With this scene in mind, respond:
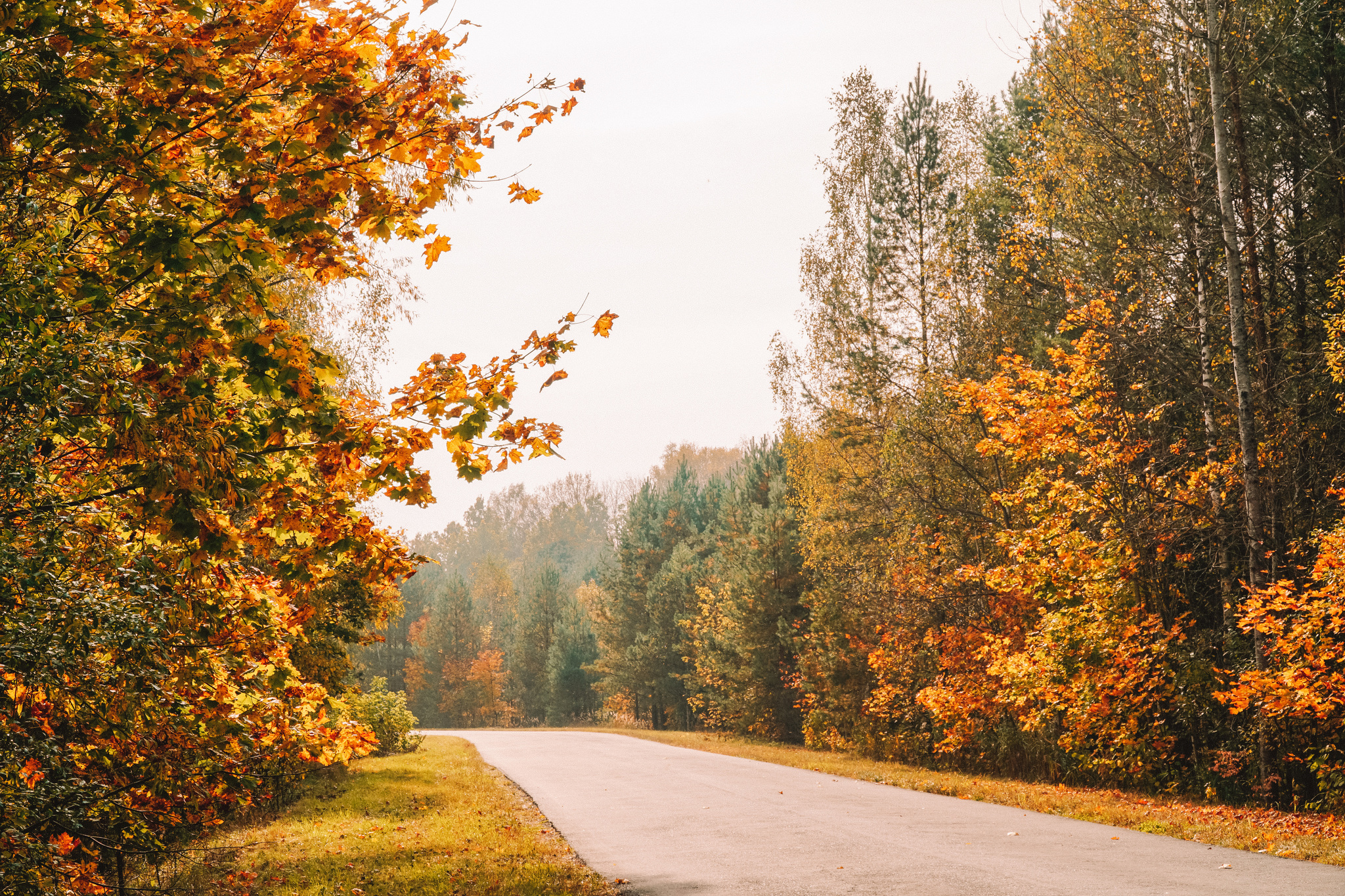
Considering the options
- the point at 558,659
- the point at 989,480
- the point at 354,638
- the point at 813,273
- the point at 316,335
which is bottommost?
the point at 558,659

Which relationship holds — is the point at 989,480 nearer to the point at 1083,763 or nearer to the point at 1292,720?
the point at 1083,763

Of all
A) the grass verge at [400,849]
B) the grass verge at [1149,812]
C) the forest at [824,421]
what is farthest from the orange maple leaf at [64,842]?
the grass verge at [1149,812]

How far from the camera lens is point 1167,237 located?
1488 cm

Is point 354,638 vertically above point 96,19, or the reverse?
point 96,19

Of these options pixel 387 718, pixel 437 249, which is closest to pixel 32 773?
pixel 437 249

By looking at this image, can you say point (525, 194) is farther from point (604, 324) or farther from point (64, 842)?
point (64, 842)

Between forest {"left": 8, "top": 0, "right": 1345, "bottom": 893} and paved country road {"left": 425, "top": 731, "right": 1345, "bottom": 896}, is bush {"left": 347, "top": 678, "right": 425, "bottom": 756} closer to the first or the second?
forest {"left": 8, "top": 0, "right": 1345, "bottom": 893}

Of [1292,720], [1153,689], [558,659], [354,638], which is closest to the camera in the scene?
[1292,720]

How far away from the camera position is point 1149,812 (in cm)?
1106

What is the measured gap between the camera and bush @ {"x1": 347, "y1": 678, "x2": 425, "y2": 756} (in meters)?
20.8

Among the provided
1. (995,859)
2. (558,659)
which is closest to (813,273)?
(995,859)

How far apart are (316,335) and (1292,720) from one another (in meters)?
16.4

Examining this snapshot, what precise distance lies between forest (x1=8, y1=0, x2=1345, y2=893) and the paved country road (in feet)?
10.6

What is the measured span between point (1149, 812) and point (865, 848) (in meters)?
4.77
